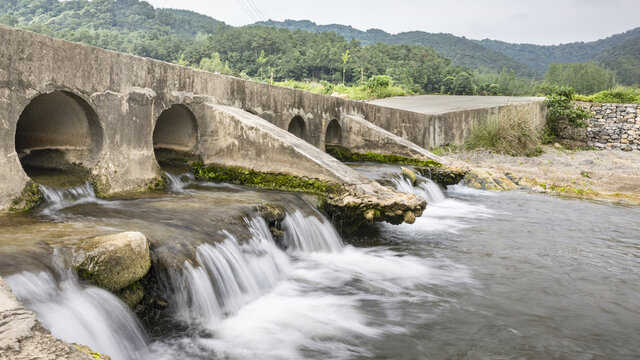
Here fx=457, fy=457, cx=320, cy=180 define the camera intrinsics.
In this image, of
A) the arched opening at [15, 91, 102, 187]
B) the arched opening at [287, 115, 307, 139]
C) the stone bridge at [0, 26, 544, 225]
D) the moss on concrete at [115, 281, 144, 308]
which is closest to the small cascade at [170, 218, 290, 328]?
the moss on concrete at [115, 281, 144, 308]

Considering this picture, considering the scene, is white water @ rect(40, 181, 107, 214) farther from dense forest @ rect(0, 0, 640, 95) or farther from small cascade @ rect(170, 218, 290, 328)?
dense forest @ rect(0, 0, 640, 95)

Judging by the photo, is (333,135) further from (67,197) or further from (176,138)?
(67,197)

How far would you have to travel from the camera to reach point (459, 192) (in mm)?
11477

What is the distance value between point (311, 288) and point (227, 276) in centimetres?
93

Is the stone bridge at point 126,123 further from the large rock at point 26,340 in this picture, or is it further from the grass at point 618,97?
the grass at point 618,97

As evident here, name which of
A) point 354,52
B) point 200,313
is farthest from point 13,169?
point 354,52

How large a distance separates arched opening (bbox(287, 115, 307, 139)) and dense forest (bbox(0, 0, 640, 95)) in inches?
649

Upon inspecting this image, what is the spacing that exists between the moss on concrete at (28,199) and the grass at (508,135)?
45.6ft

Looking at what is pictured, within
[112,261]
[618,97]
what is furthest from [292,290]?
[618,97]

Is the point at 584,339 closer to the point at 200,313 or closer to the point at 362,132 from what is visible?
the point at 200,313

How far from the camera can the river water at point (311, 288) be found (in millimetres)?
3225

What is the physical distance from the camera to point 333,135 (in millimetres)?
12688

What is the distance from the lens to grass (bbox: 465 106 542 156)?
52.2 ft

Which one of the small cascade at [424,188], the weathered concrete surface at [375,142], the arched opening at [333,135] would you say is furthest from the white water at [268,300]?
the arched opening at [333,135]
